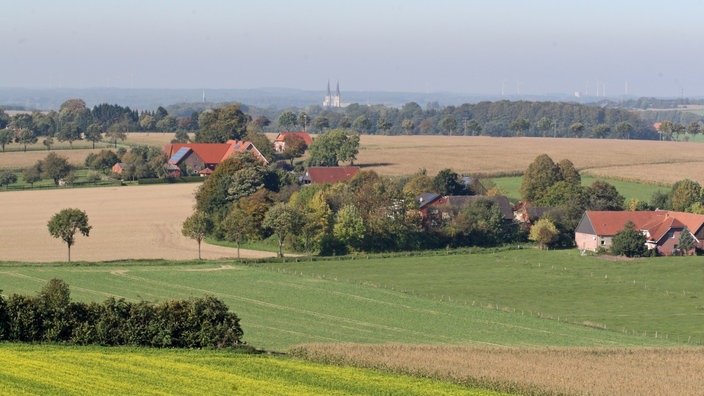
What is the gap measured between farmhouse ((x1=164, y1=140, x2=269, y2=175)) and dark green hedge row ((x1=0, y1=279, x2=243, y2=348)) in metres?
83.1

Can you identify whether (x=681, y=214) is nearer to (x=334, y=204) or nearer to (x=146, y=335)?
(x=334, y=204)

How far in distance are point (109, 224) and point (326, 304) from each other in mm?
35430

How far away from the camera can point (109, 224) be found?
297 ft

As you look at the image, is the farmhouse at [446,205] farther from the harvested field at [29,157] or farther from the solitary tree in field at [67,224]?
the harvested field at [29,157]

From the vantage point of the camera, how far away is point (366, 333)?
52.3 metres

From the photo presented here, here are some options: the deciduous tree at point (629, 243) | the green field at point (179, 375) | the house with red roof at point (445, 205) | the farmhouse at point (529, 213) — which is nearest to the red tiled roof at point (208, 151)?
the house with red roof at point (445, 205)

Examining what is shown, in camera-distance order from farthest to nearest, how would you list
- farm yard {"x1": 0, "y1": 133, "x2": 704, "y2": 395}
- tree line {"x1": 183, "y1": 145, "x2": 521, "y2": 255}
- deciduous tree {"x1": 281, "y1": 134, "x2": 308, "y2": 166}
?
deciduous tree {"x1": 281, "y1": 134, "x2": 308, "y2": 166}
tree line {"x1": 183, "y1": 145, "x2": 521, "y2": 255}
farm yard {"x1": 0, "y1": 133, "x2": 704, "y2": 395}

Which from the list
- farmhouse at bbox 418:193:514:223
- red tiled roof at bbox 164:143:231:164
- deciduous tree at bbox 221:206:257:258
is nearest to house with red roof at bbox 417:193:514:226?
farmhouse at bbox 418:193:514:223

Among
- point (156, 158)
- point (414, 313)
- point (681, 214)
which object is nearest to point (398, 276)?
point (414, 313)

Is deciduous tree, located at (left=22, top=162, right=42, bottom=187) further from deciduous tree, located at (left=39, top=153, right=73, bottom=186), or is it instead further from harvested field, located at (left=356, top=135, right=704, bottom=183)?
harvested field, located at (left=356, top=135, right=704, bottom=183)

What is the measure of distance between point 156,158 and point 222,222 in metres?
44.3

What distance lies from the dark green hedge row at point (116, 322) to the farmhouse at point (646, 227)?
4088cm

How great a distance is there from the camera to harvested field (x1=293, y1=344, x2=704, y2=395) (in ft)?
130

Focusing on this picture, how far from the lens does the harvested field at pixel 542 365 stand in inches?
1560
